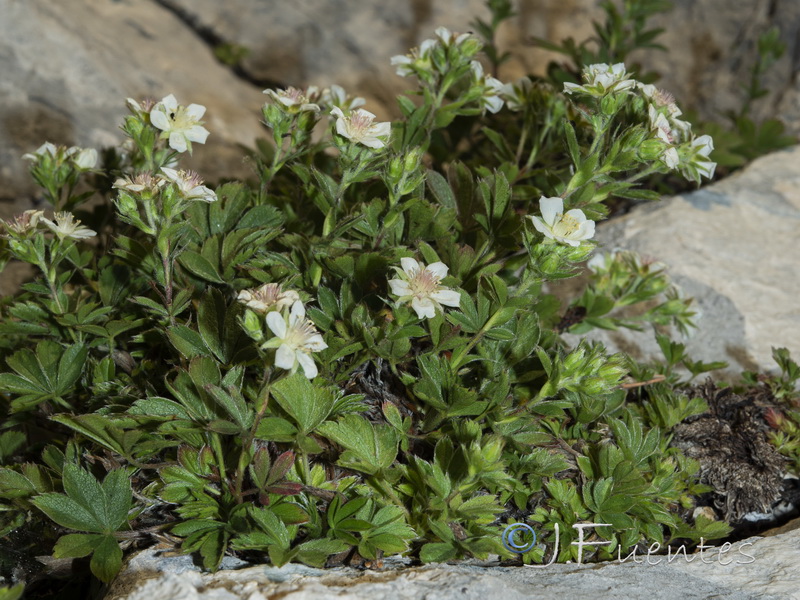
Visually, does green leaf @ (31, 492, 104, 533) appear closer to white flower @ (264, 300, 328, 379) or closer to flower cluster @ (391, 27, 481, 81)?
white flower @ (264, 300, 328, 379)

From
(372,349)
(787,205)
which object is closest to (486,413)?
(372,349)

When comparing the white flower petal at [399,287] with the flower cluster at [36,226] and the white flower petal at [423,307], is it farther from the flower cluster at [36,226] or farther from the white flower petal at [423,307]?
the flower cluster at [36,226]

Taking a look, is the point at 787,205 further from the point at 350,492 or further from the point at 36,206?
the point at 36,206

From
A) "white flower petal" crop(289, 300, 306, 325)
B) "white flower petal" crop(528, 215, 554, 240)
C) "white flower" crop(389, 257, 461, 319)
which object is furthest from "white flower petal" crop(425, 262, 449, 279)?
"white flower petal" crop(289, 300, 306, 325)

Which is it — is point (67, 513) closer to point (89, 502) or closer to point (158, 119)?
point (89, 502)

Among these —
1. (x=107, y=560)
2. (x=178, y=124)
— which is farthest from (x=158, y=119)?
(x=107, y=560)

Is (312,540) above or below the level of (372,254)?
below
